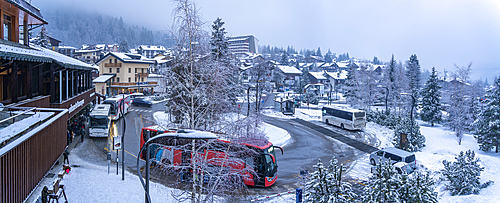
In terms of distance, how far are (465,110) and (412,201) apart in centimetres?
2883

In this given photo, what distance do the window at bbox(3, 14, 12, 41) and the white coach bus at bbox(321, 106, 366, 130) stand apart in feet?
95.9

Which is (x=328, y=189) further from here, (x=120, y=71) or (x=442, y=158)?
(x=120, y=71)

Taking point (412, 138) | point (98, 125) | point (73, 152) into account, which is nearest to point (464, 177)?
point (412, 138)

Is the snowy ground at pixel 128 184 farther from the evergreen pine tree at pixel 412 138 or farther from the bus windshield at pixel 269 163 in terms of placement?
the evergreen pine tree at pixel 412 138

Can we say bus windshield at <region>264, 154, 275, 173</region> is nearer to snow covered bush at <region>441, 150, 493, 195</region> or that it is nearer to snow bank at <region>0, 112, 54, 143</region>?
snow covered bush at <region>441, 150, 493, 195</region>

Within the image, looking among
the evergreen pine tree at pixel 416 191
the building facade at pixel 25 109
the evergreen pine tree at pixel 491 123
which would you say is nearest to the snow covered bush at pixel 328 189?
the evergreen pine tree at pixel 416 191

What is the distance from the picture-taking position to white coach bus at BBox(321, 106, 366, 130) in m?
31.9

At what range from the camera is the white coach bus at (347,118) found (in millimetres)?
31938

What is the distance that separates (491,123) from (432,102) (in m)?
16.5

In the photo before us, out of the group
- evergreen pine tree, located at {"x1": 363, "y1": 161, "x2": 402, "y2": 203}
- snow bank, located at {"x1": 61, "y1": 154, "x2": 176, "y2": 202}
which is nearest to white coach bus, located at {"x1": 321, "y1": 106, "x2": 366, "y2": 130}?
snow bank, located at {"x1": 61, "y1": 154, "x2": 176, "y2": 202}

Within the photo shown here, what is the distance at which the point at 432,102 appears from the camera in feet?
137

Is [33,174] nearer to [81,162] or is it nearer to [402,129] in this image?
[81,162]

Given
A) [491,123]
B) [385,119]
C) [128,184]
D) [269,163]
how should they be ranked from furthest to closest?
[385,119]
[491,123]
[269,163]
[128,184]

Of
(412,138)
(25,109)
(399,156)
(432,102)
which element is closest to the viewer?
(25,109)
